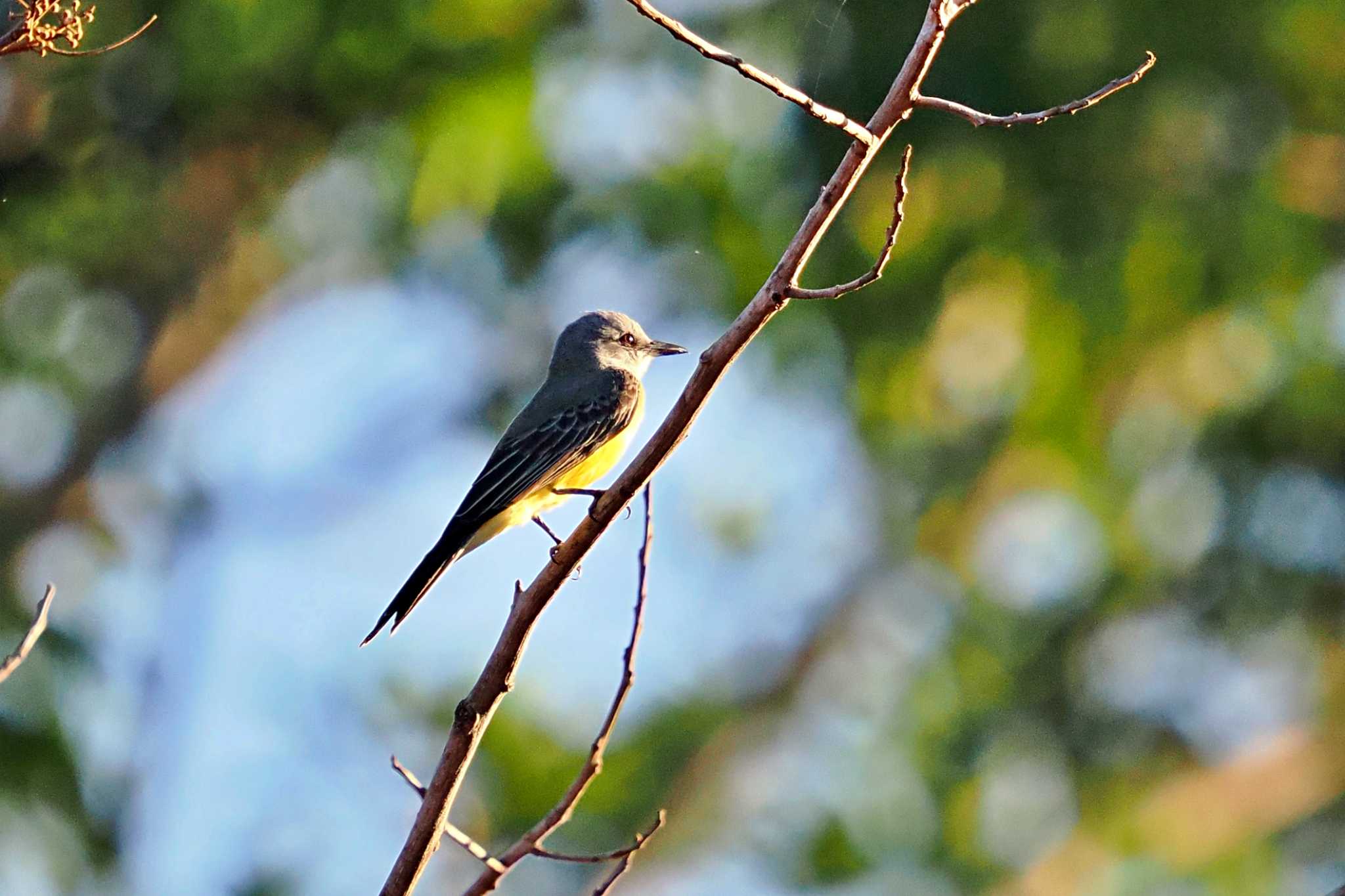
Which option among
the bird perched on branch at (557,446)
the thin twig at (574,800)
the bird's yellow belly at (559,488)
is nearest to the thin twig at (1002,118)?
the thin twig at (574,800)

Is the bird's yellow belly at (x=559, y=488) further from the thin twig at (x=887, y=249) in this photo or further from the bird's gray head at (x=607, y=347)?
the thin twig at (x=887, y=249)

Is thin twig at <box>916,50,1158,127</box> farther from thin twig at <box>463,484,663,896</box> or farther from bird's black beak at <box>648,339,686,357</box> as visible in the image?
bird's black beak at <box>648,339,686,357</box>

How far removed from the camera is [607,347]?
219 inches

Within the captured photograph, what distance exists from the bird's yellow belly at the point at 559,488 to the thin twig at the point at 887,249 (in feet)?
6.76

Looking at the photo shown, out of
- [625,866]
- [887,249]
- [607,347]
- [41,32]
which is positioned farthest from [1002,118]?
[607,347]

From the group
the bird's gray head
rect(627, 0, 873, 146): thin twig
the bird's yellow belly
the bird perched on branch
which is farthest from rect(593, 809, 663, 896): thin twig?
the bird's gray head

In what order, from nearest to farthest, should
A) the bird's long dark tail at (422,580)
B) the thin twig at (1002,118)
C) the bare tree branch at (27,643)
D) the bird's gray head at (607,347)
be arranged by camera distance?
the bare tree branch at (27,643) < the thin twig at (1002,118) < the bird's long dark tail at (422,580) < the bird's gray head at (607,347)

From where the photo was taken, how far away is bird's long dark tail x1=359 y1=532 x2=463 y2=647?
4.05m

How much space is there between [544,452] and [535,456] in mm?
33

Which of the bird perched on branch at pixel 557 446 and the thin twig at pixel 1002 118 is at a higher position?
the bird perched on branch at pixel 557 446

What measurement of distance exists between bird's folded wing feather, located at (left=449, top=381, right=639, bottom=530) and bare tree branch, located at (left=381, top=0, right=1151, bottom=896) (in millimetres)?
1786

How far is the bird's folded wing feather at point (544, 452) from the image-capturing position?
4.68 m

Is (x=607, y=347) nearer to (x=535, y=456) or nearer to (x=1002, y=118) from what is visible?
(x=535, y=456)

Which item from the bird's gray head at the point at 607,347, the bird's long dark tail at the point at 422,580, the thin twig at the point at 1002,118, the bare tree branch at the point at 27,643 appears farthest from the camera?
the bird's gray head at the point at 607,347
